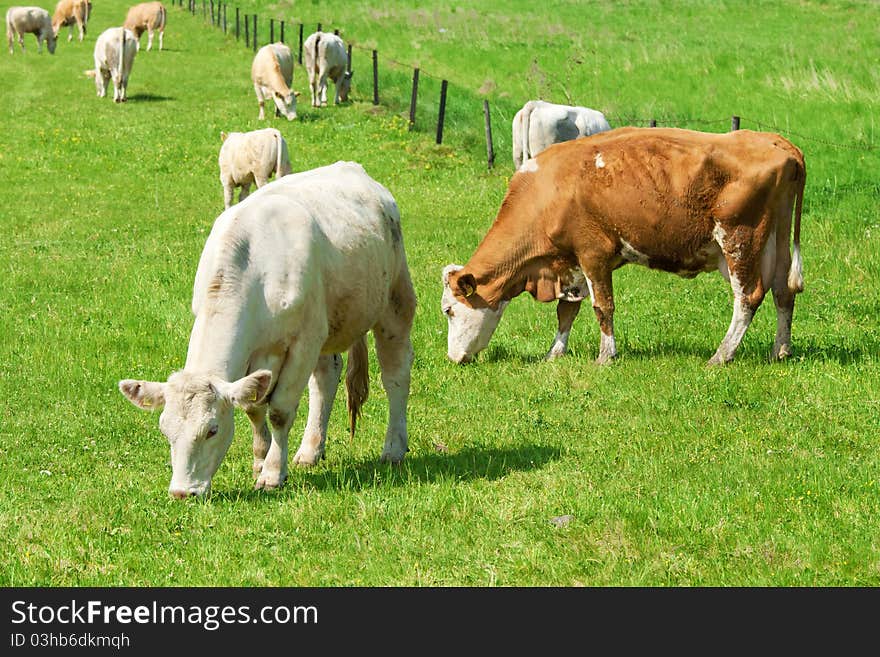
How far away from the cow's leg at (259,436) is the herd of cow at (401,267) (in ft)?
0.04

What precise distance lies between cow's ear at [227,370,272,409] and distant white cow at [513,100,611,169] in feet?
48.8

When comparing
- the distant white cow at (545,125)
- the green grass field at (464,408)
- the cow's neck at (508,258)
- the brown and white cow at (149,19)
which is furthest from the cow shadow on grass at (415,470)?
the brown and white cow at (149,19)

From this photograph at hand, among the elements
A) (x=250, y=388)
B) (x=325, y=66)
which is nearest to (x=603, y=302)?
(x=250, y=388)

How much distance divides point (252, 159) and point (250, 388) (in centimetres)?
1384

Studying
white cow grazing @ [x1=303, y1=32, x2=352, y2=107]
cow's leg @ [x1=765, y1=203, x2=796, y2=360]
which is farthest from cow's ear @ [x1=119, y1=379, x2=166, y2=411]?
white cow grazing @ [x1=303, y1=32, x2=352, y2=107]

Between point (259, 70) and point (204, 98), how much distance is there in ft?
13.8

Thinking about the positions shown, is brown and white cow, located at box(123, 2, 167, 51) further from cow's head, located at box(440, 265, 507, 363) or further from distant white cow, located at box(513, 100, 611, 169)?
cow's head, located at box(440, 265, 507, 363)

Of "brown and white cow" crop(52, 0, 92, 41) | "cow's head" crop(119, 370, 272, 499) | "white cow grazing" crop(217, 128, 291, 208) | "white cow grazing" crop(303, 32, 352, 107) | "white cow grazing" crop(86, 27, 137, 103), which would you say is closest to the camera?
"cow's head" crop(119, 370, 272, 499)

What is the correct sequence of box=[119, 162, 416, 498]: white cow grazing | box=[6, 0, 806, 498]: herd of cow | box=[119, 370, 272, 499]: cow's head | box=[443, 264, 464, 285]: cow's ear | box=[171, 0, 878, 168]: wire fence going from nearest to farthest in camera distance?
1. box=[119, 370, 272, 499]: cow's head
2. box=[119, 162, 416, 498]: white cow grazing
3. box=[6, 0, 806, 498]: herd of cow
4. box=[443, 264, 464, 285]: cow's ear
5. box=[171, 0, 878, 168]: wire fence

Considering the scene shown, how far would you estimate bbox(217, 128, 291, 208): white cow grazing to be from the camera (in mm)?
20219

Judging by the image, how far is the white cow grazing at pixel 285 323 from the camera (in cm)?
717

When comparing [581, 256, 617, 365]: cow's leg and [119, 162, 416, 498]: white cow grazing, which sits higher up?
[119, 162, 416, 498]: white cow grazing

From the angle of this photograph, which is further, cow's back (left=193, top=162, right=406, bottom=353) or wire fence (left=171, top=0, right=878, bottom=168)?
wire fence (left=171, top=0, right=878, bottom=168)

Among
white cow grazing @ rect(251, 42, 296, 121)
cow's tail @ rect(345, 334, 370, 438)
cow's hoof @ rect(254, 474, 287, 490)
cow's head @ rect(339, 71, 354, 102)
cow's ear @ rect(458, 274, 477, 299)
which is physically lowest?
cow's head @ rect(339, 71, 354, 102)
